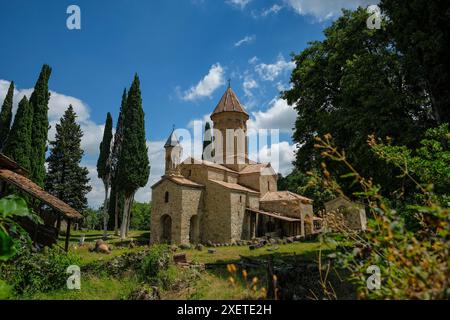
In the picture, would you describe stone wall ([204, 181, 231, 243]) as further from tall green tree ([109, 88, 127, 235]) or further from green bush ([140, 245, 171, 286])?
green bush ([140, 245, 171, 286])

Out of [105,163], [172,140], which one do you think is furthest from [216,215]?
[105,163]

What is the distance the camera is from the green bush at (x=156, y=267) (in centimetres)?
1099

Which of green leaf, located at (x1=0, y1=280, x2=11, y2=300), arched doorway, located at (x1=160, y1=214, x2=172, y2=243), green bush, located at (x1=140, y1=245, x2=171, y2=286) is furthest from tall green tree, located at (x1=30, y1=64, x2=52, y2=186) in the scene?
green leaf, located at (x1=0, y1=280, x2=11, y2=300)

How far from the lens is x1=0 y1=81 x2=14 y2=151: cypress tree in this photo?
30.9 meters

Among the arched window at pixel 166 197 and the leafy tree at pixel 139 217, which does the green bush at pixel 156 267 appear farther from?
the leafy tree at pixel 139 217

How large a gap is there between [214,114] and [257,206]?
1244 centimetres

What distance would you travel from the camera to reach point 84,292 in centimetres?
966

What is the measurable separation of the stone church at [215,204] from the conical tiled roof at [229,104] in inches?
244

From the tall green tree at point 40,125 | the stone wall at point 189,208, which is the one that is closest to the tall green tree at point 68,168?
the tall green tree at point 40,125

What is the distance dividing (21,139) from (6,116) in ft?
41.0

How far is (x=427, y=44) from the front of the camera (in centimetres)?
901

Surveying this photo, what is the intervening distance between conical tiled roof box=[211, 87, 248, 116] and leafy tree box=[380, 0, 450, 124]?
77.7 feet

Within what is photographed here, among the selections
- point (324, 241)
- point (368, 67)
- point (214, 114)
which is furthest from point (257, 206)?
point (324, 241)

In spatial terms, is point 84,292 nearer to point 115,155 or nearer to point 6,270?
point 6,270
